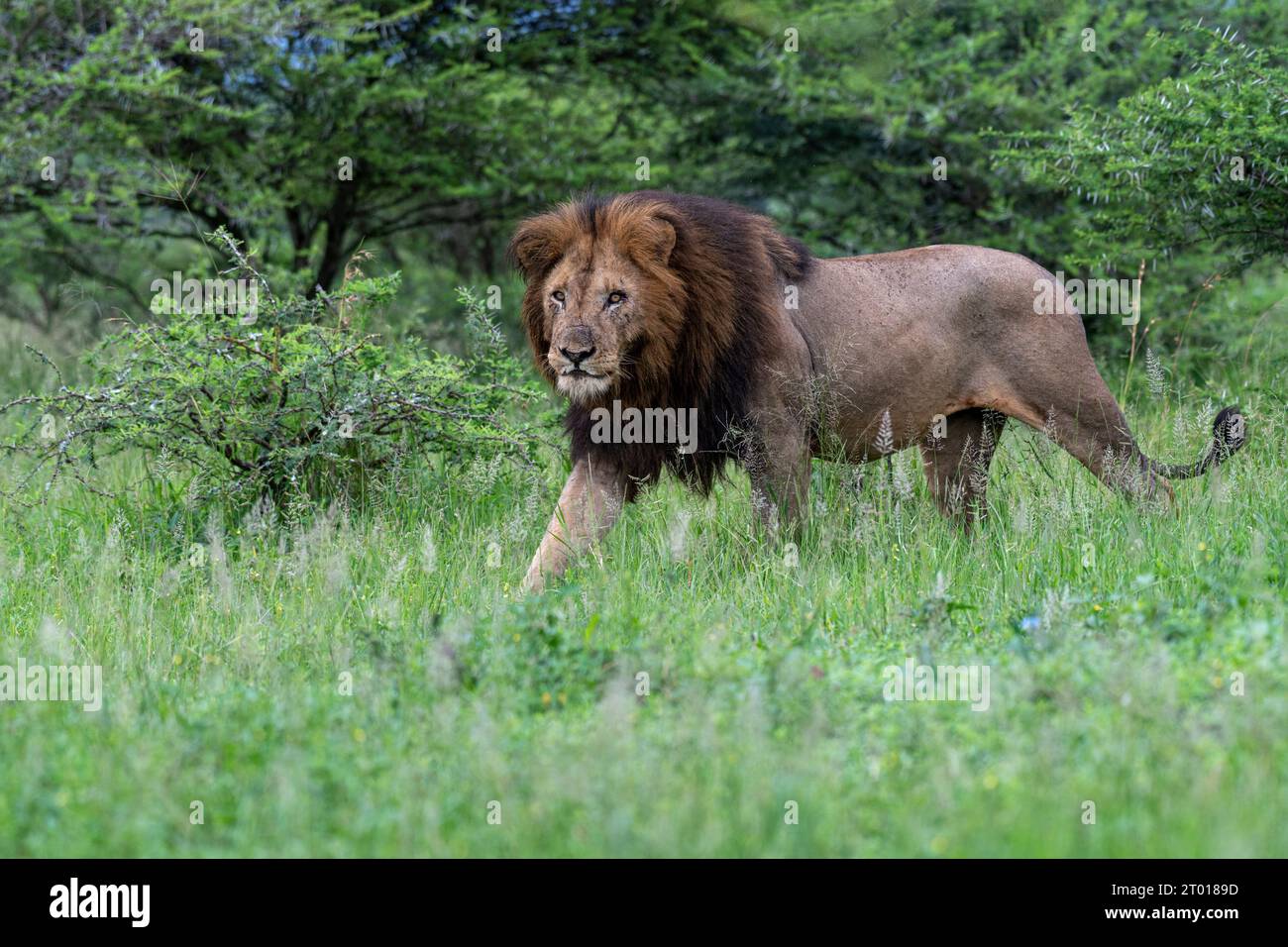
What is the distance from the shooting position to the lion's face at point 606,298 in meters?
6.43

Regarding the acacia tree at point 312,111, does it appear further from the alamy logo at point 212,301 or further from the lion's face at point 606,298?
the lion's face at point 606,298

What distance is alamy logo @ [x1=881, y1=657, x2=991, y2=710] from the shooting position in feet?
15.3

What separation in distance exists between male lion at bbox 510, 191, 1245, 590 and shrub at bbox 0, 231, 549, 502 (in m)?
1.27

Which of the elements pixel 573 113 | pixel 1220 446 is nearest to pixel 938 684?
pixel 1220 446

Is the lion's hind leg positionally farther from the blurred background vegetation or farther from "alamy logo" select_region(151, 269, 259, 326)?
"alamy logo" select_region(151, 269, 259, 326)

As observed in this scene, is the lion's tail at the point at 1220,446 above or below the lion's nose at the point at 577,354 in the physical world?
below

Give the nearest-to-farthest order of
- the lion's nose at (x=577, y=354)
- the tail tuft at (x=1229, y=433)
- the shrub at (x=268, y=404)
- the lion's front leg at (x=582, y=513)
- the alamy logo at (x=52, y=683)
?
1. the alamy logo at (x=52, y=683)
2. the lion's nose at (x=577, y=354)
3. the lion's front leg at (x=582, y=513)
4. the tail tuft at (x=1229, y=433)
5. the shrub at (x=268, y=404)

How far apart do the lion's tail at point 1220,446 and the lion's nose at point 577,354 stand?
9.57 feet

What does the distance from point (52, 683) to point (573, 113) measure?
974cm

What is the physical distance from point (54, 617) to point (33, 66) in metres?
6.81

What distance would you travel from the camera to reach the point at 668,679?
16.1ft
